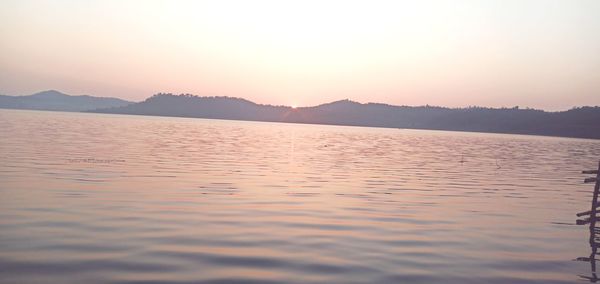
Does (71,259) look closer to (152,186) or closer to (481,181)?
(152,186)

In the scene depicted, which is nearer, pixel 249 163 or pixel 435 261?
pixel 435 261

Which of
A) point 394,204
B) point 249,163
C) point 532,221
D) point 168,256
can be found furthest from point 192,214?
point 249,163

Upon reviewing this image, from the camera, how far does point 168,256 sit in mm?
13570

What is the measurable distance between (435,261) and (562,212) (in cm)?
1453

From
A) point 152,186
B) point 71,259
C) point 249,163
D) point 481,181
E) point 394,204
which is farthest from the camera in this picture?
point 249,163

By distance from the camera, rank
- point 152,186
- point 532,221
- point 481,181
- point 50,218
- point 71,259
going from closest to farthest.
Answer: point 71,259 → point 50,218 → point 532,221 → point 152,186 → point 481,181

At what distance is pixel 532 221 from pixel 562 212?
434 cm

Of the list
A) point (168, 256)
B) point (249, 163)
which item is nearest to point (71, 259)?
point (168, 256)

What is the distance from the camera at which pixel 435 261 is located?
14422 mm

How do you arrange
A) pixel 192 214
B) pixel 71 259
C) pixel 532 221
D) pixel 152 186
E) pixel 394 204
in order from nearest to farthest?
1. pixel 71 259
2. pixel 192 214
3. pixel 532 221
4. pixel 394 204
5. pixel 152 186

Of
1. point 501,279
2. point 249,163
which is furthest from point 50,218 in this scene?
point 249,163

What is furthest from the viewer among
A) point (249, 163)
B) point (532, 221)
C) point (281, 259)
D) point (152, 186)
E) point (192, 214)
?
point (249, 163)

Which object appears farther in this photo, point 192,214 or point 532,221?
point 532,221

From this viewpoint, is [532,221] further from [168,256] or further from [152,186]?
[152,186]
